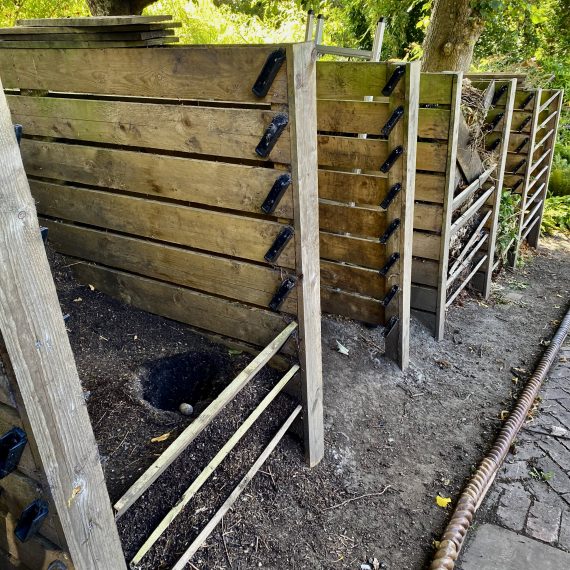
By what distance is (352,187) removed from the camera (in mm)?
3609

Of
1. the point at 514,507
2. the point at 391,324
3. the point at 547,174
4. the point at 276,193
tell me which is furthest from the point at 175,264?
the point at 547,174

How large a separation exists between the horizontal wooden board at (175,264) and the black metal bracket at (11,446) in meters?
1.37

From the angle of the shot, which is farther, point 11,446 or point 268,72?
point 268,72

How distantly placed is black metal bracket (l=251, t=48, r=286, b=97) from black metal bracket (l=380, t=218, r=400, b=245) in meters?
1.71

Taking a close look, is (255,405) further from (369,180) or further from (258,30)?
(258,30)

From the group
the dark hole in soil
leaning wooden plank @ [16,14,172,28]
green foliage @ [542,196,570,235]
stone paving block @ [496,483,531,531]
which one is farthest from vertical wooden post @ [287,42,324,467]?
green foliage @ [542,196,570,235]

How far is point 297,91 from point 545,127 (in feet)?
18.4

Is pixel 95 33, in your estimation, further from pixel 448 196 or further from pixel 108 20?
pixel 448 196

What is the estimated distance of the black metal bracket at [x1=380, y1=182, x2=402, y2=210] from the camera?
11.3 feet

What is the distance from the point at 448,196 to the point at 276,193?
84.2 inches

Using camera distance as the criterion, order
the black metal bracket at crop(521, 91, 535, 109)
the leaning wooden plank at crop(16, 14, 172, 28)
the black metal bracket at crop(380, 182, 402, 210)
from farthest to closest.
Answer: the black metal bracket at crop(521, 91, 535, 109), the black metal bracket at crop(380, 182, 402, 210), the leaning wooden plank at crop(16, 14, 172, 28)

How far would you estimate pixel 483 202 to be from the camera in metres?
4.99

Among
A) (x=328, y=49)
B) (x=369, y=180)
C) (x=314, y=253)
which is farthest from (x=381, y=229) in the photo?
(x=328, y=49)

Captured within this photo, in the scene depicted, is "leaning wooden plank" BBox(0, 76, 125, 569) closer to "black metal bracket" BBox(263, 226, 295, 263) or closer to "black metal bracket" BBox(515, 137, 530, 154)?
"black metal bracket" BBox(263, 226, 295, 263)
